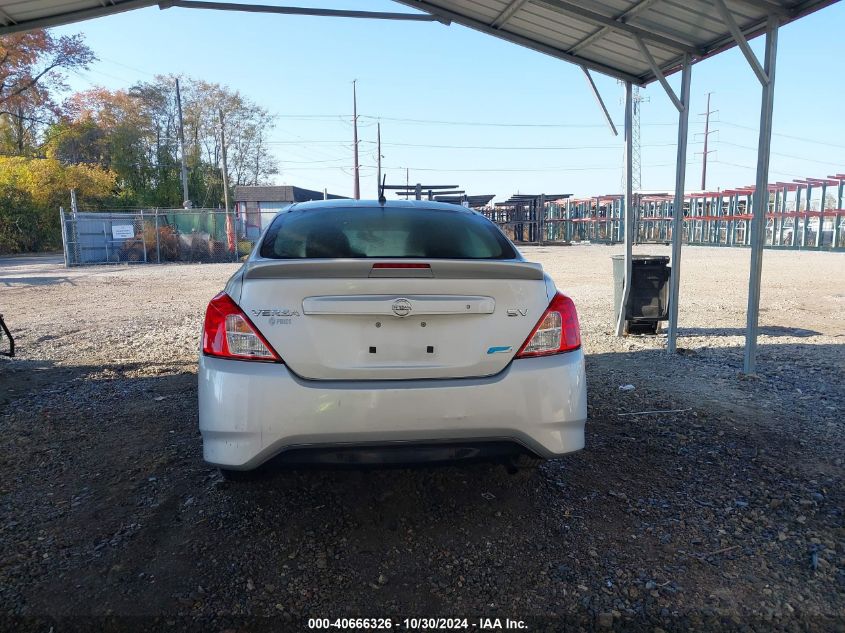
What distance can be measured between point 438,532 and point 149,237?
27.3m

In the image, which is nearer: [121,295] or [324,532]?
[324,532]

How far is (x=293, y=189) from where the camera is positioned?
2064 inches

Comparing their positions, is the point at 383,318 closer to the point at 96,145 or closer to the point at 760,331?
the point at 760,331

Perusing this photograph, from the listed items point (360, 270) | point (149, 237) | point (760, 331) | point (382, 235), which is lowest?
point (760, 331)

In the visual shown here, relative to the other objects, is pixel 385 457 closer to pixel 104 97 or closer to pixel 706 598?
pixel 706 598

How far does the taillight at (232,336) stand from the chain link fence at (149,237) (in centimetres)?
2293

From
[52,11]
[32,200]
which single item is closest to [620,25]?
[52,11]

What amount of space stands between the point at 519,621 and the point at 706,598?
0.81 metres

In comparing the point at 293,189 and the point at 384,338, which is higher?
the point at 293,189

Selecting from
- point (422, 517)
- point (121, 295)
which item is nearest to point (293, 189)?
point (121, 295)

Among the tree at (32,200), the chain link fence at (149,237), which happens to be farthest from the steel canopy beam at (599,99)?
the tree at (32,200)

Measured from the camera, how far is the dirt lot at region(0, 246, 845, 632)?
7.97ft

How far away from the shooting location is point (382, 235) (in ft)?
12.2

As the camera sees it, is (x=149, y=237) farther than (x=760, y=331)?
Yes
